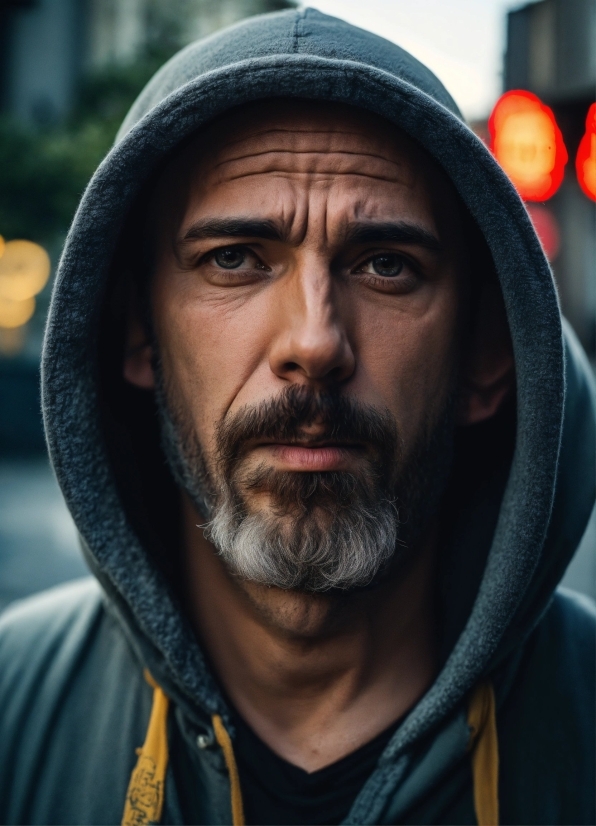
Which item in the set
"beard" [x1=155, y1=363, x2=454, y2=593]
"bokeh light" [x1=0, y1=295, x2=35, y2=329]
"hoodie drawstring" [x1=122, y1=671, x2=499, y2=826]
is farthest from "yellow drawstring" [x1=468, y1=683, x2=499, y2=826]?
"bokeh light" [x1=0, y1=295, x2=35, y2=329]

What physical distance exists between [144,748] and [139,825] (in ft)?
0.50

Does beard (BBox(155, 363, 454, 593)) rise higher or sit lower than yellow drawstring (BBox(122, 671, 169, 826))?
higher

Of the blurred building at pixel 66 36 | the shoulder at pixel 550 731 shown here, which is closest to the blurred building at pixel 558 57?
the shoulder at pixel 550 731

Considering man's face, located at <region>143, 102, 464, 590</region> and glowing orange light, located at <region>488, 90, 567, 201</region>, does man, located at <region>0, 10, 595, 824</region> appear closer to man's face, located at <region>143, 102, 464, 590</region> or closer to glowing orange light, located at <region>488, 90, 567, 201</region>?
man's face, located at <region>143, 102, 464, 590</region>

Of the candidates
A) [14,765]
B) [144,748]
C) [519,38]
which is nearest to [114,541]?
[144,748]

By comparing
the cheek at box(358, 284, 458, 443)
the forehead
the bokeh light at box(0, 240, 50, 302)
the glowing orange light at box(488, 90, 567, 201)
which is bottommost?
the cheek at box(358, 284, 458, 443)

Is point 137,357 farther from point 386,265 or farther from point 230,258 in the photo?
point 386,265

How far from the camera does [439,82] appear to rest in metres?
1.85

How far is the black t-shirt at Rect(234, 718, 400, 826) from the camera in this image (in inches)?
66.4

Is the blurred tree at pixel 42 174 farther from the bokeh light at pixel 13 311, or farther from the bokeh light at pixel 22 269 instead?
the bokeh light at pixel 13 311

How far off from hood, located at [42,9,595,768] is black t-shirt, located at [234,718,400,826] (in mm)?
117

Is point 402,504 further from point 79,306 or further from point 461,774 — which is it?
point 79,306

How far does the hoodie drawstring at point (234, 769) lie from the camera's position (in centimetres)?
165

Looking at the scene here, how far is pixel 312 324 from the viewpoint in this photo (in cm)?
154
